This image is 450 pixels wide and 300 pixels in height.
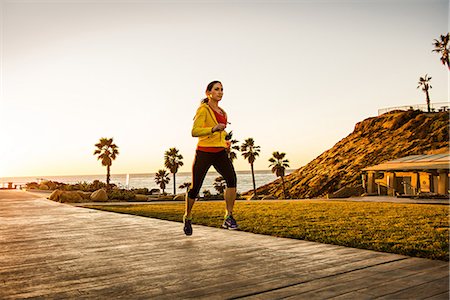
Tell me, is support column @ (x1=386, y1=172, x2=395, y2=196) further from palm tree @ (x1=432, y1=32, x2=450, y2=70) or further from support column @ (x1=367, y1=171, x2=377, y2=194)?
palm tree @ (x1=432, y1=32, x2=450, y2=70)

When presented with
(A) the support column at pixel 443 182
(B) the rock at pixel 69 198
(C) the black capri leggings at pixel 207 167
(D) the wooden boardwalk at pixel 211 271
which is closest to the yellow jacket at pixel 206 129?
(C) the black capri leggings at pixel 207 167

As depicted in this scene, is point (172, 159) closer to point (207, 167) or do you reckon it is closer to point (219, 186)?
point (219, 186)

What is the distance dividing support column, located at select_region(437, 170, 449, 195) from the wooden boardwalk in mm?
22684

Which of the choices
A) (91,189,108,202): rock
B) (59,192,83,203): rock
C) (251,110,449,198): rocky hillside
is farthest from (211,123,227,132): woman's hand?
(251,110,449,198): rocky hillside

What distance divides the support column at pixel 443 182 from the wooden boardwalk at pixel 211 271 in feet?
74.4

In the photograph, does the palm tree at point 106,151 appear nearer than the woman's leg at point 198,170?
No

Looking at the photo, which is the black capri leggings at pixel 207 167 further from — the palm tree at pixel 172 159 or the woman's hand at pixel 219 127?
the palm tree at pixel 172 159

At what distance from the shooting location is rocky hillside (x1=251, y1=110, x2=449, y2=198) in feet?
187

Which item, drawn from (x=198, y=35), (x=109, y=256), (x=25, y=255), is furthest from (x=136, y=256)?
(x=198, y=35)

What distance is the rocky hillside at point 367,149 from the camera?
57.1 metres

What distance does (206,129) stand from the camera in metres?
4.95

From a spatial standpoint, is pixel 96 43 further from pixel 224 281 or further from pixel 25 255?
pixel 224 281

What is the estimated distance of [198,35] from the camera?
45.1ft

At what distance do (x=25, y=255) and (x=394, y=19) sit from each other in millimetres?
13728
